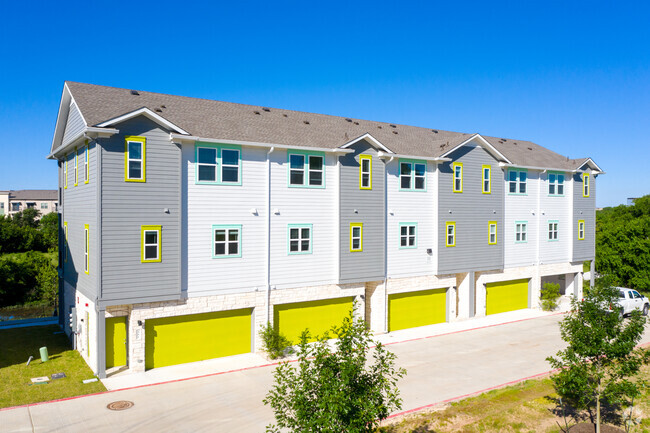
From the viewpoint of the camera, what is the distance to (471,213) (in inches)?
1059

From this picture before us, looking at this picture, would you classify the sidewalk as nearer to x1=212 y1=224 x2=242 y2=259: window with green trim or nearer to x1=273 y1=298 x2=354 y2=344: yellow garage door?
x1=273 y1=298 x2=354 y2=344: yellow garage door

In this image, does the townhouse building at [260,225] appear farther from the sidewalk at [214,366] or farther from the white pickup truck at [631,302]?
the white pickup truck at [631,302]

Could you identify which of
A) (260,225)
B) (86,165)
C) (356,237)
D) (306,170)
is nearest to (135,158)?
(86,165)

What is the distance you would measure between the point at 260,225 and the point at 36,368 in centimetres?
1004

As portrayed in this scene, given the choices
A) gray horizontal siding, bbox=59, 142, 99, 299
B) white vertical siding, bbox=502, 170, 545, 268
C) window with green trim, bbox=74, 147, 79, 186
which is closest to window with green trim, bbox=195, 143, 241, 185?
gray horizontal siding, bbox=59, 142, 99, 299

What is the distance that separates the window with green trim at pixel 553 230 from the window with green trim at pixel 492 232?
18.1 ft

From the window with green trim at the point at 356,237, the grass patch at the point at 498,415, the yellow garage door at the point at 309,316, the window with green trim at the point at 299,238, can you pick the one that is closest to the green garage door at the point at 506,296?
the window with green trim at the point at 356,237

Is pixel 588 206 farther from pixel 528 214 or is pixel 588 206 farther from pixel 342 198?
pixel 342 198

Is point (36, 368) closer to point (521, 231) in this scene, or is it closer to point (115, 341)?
point (115, 341)

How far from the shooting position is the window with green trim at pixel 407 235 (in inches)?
959

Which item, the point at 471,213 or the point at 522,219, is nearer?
the point at 471,213

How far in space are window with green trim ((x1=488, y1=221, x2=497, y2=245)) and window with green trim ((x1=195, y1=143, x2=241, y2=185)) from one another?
619 inches

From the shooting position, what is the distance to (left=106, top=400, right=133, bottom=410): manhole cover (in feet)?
47.4

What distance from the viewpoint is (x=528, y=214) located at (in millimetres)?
29953
